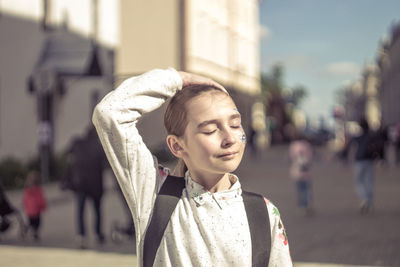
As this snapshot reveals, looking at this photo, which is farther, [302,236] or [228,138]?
[302,236]

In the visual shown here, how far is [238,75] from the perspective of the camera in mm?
39688

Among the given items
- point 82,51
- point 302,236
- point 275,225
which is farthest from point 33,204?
point 82,51

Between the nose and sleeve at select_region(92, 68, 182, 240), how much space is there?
0.84 ft

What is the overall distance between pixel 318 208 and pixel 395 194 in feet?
10.9

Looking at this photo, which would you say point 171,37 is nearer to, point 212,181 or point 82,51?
point 82,51

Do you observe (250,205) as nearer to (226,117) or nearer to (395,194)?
(226,117)

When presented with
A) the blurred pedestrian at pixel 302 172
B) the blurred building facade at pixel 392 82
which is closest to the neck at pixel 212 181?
the blurred pedestrian at pixel 302 172

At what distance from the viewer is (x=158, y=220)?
6.63ft

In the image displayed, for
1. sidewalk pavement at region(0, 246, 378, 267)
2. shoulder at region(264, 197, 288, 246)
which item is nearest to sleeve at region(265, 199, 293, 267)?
shoulder at region(264, 197, 288, 246)

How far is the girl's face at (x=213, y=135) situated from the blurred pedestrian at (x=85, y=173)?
6889 millimetres

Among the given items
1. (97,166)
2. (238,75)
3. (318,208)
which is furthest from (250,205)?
(238,75)

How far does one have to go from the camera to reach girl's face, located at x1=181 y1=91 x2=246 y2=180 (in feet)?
6.48

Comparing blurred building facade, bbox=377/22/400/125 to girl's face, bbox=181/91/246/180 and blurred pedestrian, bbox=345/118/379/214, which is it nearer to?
blurred pedestrian, bbox=345/118/379/214

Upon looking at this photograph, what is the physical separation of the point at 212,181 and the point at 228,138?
0.58 ft
